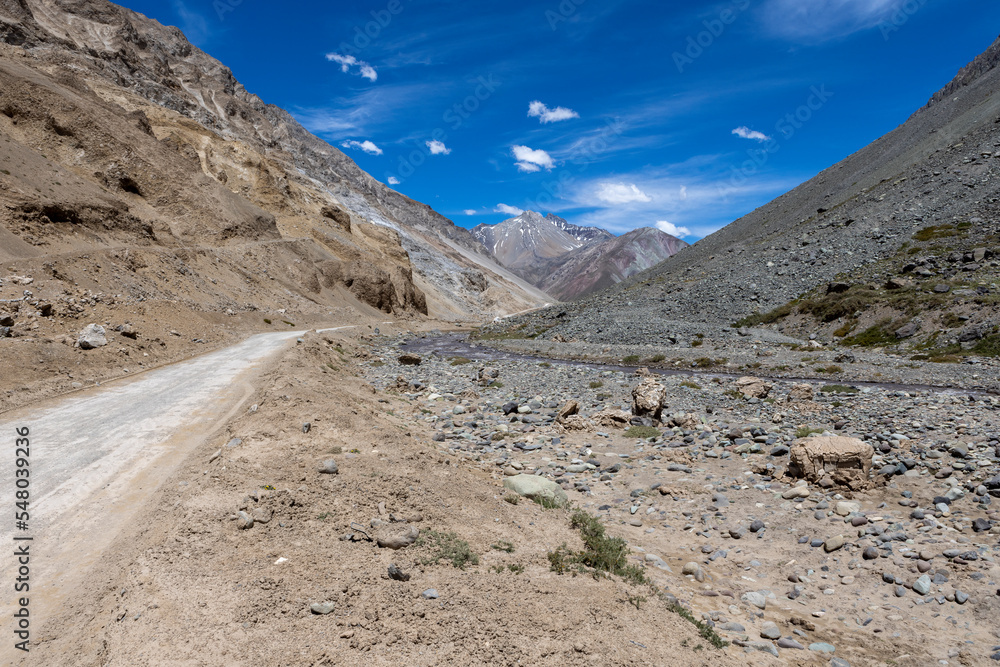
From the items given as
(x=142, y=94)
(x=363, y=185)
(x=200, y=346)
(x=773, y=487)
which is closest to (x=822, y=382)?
(x=773, y=487)

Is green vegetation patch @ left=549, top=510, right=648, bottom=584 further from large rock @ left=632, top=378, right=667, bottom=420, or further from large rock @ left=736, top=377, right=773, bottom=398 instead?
large rock @ left=736, top=377, right=773, bottom=398

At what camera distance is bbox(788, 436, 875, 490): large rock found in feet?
38.6

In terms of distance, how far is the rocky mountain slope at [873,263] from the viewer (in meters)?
38.1

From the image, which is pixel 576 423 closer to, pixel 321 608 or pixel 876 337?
pixel 321 608

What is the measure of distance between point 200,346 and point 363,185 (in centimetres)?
17009

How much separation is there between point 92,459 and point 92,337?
40.9 ft

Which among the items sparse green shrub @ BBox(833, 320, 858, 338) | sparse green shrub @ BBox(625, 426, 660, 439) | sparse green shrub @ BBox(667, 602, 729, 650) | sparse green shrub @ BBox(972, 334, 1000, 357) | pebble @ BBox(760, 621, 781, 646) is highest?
sparse green shrub @ BBox(833, 320, 858, 338)

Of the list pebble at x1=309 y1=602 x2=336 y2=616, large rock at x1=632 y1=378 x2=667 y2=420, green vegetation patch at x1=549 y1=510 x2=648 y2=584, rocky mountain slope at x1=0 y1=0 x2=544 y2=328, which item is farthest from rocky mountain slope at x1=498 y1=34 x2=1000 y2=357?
pebble at x1=309 y1=602 x2=336 y2=616

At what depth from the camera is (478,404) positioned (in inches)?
838

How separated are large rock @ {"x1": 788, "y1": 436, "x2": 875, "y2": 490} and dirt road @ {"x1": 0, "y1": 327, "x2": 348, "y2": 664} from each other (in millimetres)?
13780

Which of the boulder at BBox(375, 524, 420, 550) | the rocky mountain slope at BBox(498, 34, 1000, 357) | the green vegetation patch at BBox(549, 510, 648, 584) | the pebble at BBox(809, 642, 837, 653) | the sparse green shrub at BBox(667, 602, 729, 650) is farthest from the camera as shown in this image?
the rocky mountain slope at BBox(498, 34, 1000, 357)

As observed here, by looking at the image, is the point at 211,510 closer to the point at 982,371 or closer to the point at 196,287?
the point at 982,371

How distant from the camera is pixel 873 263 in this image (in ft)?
165

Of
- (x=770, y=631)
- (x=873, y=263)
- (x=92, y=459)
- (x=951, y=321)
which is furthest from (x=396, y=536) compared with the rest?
(x=873, y=263)
